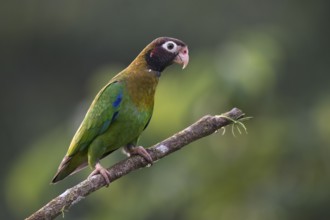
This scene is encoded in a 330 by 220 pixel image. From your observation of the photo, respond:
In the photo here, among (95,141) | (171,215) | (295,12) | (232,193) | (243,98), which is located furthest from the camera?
(295,12)

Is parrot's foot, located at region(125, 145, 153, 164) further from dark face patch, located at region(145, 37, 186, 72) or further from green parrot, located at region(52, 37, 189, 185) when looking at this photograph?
dark face patch, located at region(145, 37, 186, 72)

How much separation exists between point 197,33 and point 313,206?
31.6ft

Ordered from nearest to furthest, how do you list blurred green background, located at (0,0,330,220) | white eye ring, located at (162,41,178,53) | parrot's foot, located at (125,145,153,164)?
parrot's foot, located at (125,145,153,164) → white eye ring, located at (162,41,178,53) → blurred green background, located at (0,0,330,220)

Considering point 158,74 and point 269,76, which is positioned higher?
point 158,74

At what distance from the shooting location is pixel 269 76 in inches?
303

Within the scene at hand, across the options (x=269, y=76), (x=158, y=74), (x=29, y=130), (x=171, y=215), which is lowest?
(x=29, y=130)

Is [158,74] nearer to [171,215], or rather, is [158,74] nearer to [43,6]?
[171,215]

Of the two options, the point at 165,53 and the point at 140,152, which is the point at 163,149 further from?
the point at 165,53

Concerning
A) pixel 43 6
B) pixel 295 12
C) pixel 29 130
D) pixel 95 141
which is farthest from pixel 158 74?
pixel 43 6

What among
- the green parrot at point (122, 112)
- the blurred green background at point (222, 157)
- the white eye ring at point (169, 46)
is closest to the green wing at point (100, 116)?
the green parrot at point (122, 112)

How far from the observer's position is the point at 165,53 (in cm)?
687

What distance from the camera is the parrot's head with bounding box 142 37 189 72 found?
6.86 m

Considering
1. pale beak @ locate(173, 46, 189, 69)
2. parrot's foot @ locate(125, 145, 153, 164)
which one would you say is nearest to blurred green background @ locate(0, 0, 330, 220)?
pale beak @ locate(173, 46, 189, 69)

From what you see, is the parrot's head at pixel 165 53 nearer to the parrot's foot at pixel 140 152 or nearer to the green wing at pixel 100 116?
the green wing at pixel 100 116
